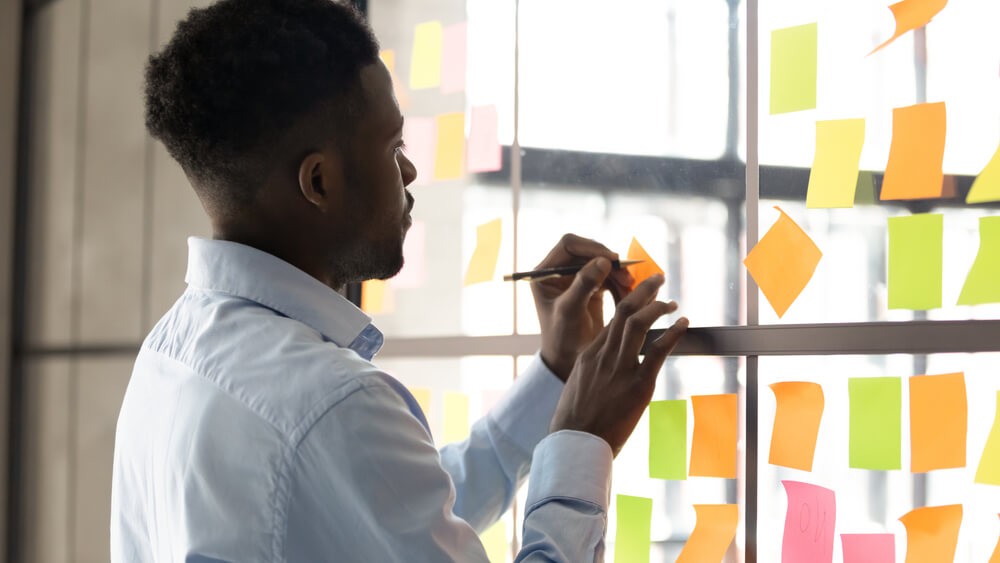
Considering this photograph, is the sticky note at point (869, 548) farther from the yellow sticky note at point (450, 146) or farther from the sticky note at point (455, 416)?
the yellow sticky note at point (450, 146)

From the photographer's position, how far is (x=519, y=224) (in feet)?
5.35

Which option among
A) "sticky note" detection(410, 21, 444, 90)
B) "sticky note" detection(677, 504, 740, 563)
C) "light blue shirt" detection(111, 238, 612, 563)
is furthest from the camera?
"sticky note" detection(410, 21, 444, 90)

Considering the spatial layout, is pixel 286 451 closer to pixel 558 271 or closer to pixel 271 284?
pixel 271 284

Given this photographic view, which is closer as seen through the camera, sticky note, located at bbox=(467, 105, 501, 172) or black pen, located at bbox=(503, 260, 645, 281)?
black pen, located at bbox=(503, 260, 645, 281)

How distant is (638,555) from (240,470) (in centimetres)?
68

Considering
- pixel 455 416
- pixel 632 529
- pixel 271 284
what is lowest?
pixel 632 529

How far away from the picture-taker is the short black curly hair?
1.11m

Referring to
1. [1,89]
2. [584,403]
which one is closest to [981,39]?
[584,403]

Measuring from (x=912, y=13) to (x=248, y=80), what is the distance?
763mm

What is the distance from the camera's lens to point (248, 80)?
1109 mm

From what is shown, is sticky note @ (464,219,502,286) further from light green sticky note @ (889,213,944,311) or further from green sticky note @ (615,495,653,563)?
light green sticky note @ (889,213,944,311)

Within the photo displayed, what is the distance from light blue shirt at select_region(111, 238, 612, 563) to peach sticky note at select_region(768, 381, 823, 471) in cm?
25

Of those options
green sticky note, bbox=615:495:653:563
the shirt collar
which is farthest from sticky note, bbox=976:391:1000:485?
the shirt collar

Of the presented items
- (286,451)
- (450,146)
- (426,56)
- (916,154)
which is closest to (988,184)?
(916,154)
